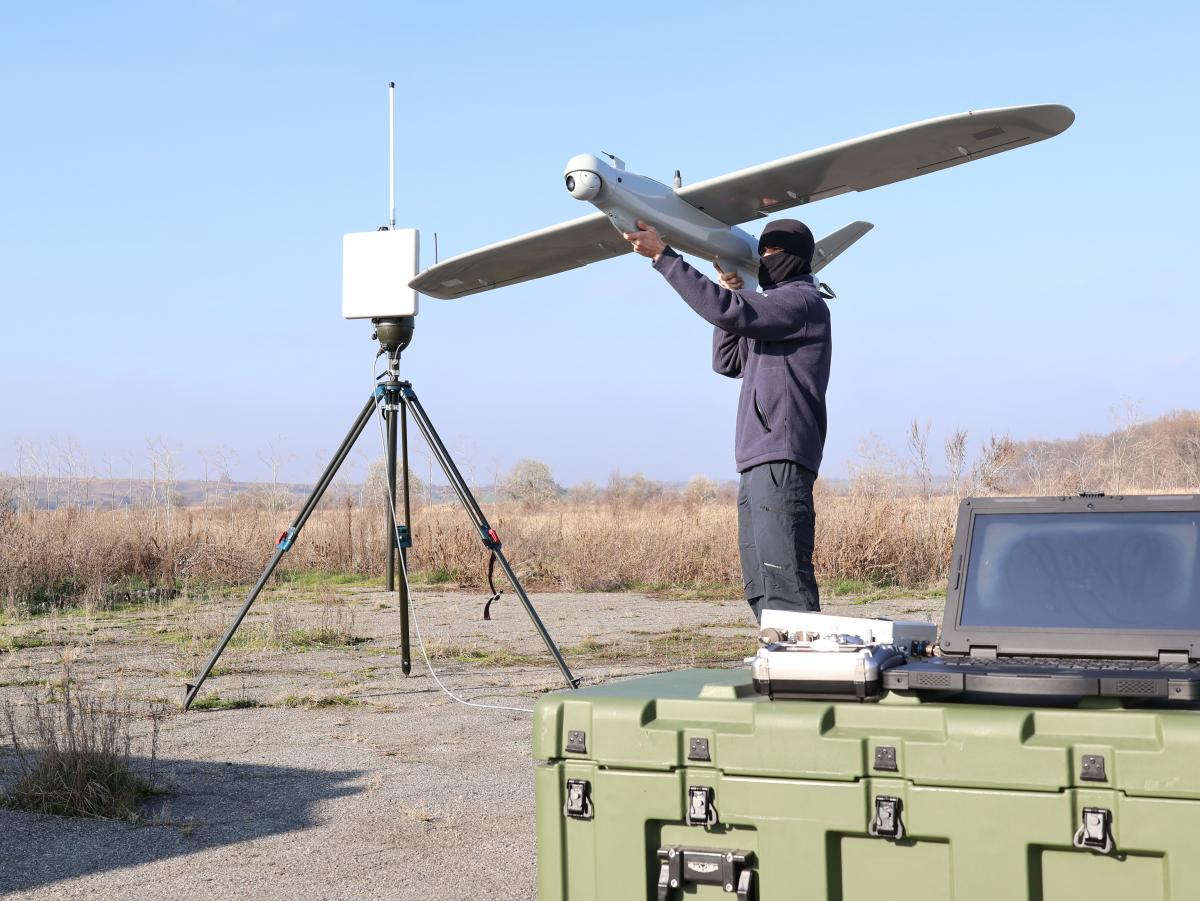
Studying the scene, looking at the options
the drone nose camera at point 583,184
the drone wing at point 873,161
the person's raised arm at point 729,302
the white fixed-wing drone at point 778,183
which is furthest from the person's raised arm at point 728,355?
the drone wing at point 873,161

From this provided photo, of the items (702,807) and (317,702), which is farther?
(317,702)

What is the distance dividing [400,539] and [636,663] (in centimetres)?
245

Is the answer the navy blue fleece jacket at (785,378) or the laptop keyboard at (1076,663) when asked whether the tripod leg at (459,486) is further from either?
the laptop keyboard at (1076,663)

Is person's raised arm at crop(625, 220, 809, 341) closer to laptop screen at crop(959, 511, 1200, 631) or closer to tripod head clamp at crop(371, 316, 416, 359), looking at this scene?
laptop screen at crop(959, 511, 1200, 631)

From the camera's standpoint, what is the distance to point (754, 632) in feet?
35.5

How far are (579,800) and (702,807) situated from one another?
30cm

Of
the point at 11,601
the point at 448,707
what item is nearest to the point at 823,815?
the point at 448,707

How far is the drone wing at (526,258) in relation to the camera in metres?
6.32

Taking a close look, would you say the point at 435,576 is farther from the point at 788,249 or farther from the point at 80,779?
the point at 788,249

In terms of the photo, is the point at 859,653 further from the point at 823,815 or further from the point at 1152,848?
the point at 1152,848

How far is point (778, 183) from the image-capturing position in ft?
19.0

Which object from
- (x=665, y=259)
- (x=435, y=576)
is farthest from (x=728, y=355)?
(x=435, y=576)

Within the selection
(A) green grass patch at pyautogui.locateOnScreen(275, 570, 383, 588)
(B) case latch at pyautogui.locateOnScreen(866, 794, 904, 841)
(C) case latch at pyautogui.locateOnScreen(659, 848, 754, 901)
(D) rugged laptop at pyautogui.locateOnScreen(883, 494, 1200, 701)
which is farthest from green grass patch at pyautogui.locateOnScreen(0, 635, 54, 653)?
(B) case latch at pyautogui.locateOnScreen(866, 794, 904, 841)

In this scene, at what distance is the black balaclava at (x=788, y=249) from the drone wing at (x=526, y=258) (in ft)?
5.55
